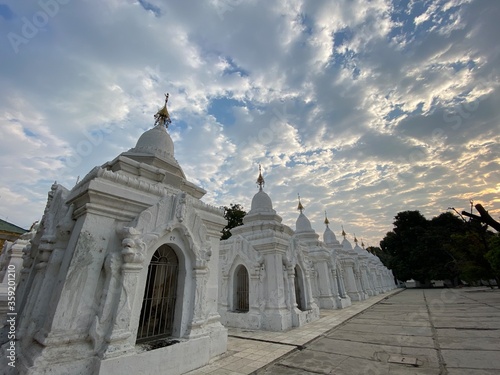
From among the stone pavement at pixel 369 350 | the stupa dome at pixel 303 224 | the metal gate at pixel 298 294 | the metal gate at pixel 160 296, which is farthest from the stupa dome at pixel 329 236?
the metal gate at pixel 160 296

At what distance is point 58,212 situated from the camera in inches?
239

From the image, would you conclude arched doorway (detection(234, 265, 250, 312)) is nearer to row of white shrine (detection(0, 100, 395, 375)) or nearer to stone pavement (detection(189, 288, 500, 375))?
stone pavement (detection(189, 288, 500, 375))

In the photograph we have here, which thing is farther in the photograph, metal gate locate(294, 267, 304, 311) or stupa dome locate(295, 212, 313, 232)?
stupa dome locate(295, 212, 313, 232)

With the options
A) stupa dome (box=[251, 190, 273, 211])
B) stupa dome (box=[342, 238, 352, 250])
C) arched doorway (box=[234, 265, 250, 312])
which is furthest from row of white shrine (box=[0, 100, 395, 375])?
stupa dome (box=[342, 238, 352, 250])

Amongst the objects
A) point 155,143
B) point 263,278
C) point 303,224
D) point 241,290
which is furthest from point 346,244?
point 155,143

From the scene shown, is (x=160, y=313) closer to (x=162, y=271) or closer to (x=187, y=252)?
(x=162, y=271)

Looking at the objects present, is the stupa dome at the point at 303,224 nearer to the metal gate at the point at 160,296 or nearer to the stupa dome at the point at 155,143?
the stupa dome at the point at 155,143

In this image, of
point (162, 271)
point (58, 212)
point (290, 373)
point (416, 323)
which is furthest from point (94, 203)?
point (416, 323)

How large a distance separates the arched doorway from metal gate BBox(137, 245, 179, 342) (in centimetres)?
555

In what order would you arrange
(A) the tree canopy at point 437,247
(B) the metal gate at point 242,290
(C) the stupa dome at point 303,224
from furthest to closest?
(A) the tree canopy at point 437,247 < (C) the stupa dome at point 303,224 < (B) the metal gate at point 242,290

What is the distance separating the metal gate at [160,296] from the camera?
5.76 m

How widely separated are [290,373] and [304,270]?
24.6 feet

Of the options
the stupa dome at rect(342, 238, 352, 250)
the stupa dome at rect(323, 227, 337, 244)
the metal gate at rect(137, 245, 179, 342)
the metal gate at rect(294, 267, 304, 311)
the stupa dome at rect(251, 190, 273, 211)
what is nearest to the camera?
the metal gate at rect(137, 245, 179, 342)

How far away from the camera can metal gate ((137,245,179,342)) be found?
5762 millimetres
